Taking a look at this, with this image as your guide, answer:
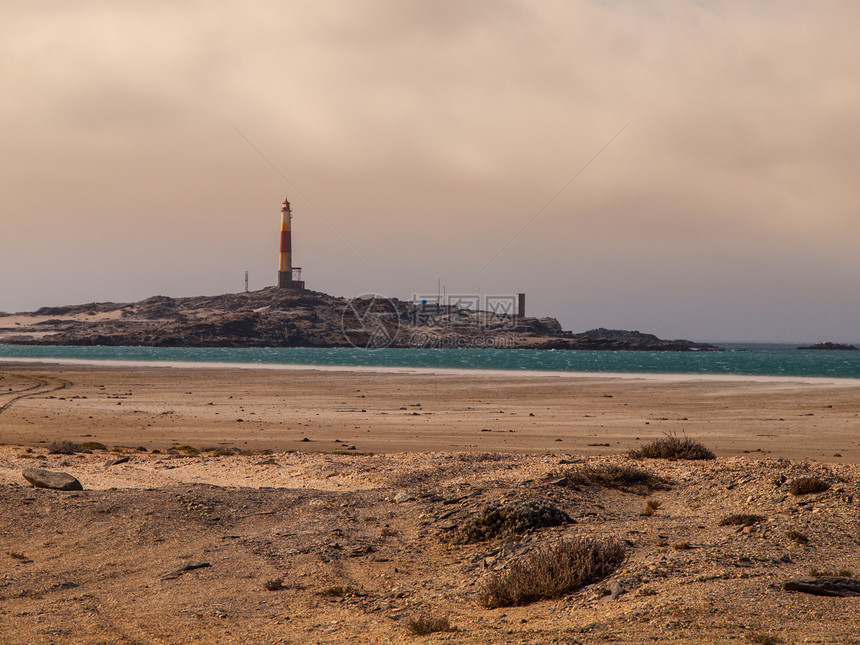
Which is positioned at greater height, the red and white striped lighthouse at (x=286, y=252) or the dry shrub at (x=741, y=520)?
the red and white striped lighthouse at (x=286, y=252)

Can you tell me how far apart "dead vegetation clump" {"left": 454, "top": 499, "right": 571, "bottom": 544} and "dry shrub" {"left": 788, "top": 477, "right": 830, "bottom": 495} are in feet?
13.0

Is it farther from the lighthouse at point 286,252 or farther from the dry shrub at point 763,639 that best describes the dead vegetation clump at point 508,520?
the lighthouse at point 286,252

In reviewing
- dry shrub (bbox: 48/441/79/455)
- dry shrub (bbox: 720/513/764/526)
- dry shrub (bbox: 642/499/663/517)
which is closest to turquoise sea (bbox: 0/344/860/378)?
dry shrub (bbox: 48/441/79/455)

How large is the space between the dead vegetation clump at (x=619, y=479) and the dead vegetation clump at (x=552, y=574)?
4.67m

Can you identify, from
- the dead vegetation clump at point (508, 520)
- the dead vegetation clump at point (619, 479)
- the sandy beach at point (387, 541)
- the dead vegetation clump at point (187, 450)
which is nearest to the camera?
the sandy beach at point (387, 541)

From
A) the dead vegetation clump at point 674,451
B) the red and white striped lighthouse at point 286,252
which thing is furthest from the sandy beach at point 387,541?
the red and white striped lighthouse at point 286,252

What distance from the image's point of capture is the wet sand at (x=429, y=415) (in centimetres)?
2405

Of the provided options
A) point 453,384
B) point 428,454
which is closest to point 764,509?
point 428,454

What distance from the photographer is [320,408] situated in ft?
122

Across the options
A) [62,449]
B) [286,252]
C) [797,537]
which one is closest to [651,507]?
[797,537]

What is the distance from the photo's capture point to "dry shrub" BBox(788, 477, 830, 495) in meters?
12.1

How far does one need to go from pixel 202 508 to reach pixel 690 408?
31.7 metres

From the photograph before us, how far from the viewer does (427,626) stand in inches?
293

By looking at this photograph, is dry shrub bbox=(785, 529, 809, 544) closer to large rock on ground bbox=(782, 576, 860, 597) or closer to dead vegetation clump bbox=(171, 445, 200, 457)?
large rock on ground bbox=(782, 576, 860, 597)
